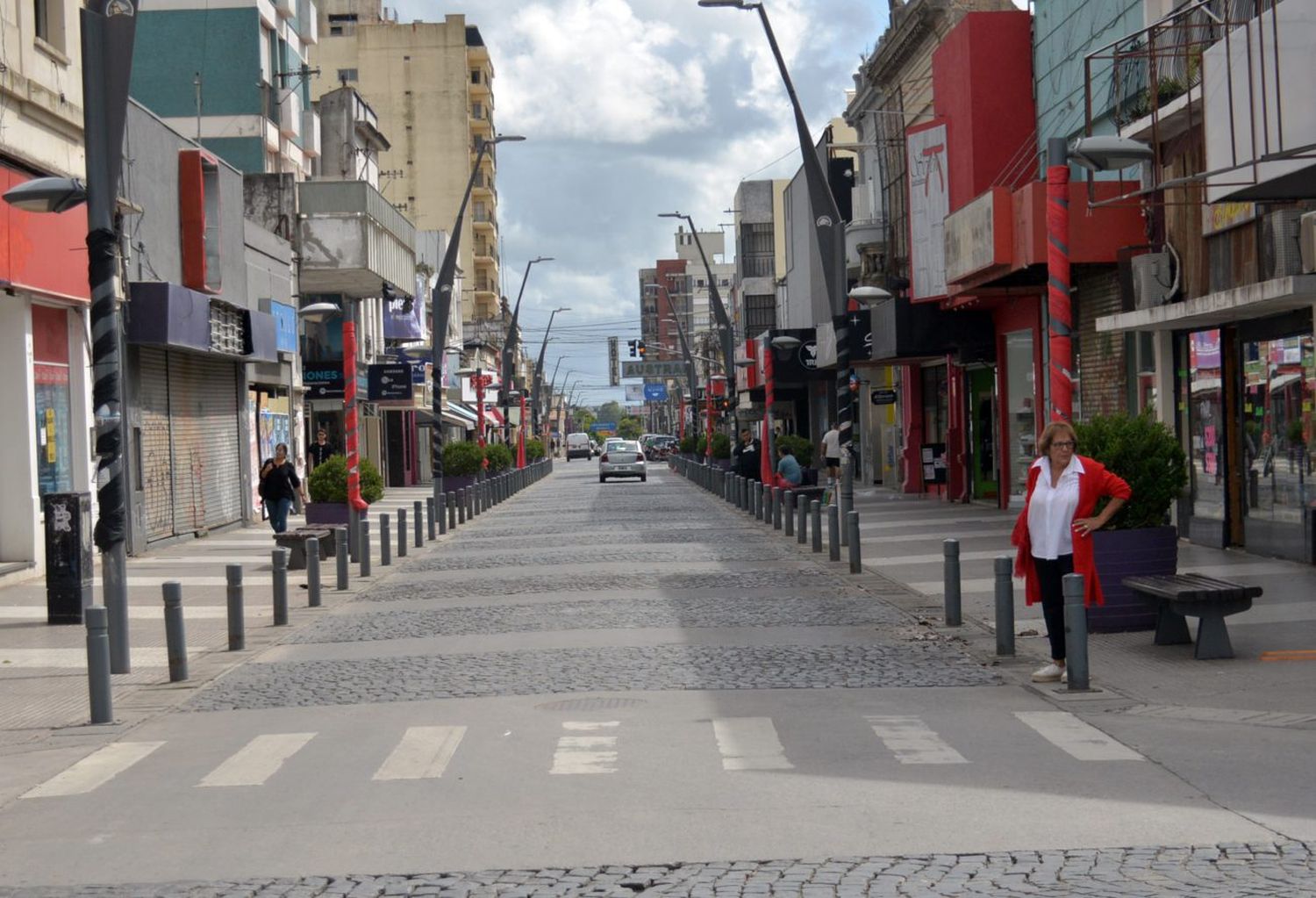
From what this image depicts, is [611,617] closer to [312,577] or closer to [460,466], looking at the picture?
[312,577]

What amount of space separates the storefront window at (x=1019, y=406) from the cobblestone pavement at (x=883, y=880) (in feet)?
83.1

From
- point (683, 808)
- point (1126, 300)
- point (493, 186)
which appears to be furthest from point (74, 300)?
point (493, 186)

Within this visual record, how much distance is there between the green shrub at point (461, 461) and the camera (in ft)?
153

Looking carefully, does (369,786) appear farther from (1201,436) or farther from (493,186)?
(493,186)

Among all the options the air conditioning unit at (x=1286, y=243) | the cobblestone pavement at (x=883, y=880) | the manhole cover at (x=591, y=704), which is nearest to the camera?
the cobblestone pavement at (x=883, y=880)

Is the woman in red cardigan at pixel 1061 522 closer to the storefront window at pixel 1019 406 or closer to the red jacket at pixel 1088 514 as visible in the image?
the red jacket at pixel 1088 514

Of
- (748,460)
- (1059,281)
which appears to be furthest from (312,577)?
(748,460)

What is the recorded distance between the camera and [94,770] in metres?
9.48

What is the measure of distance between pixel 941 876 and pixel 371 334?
5309cm

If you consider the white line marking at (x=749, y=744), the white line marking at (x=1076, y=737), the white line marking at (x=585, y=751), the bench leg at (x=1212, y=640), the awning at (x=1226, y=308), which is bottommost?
the white line marking at (x=1076, y=737)

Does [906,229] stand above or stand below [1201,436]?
above

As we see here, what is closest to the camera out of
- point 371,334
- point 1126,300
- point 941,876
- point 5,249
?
point 941,876

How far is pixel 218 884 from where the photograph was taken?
264 inches

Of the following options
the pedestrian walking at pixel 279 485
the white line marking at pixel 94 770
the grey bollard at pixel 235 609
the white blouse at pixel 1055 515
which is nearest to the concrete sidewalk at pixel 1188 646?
the white blouse at pixel 1055 515
